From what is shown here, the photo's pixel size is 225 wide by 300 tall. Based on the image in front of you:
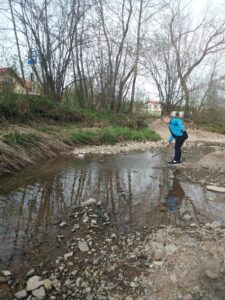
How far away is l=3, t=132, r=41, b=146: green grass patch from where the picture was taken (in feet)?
22.8

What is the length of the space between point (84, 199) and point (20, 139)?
3.92 metres

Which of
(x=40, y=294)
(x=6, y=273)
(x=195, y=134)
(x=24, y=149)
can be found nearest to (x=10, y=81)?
(x=24, y=149)

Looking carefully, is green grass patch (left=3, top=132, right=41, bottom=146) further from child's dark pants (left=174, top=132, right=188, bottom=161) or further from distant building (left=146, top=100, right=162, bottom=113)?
distant building (left=146, top=100, right=162, bottom=113)

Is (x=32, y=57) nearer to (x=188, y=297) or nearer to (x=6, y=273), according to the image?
(x=6, y=273)

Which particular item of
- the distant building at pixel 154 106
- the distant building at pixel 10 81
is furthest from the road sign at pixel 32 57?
the distant building at pixel 154 106

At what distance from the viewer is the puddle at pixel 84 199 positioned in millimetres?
3186

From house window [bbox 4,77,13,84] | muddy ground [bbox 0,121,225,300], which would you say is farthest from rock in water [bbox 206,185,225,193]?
house window [bbox 4,77,13,84]

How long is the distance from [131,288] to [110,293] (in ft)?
0.69

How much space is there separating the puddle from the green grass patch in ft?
3.78

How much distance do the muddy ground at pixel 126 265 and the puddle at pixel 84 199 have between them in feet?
0.69

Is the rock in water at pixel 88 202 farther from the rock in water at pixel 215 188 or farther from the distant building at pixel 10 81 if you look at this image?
the distant building at pixel 10 81

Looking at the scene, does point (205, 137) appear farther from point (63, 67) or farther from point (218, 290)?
point (218, 290)

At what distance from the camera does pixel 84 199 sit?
180 inches

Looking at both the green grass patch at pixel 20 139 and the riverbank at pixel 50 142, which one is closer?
the riverbank at pixel 50 142
